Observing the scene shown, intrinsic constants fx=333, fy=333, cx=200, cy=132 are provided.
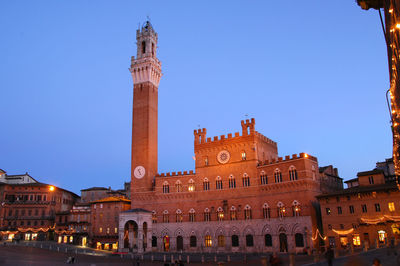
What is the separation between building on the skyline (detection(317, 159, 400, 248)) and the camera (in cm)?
3953

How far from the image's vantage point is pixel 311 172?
162ft

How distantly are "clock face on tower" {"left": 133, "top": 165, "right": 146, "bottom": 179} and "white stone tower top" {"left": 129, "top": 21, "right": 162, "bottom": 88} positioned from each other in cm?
1779

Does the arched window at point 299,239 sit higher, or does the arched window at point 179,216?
the arched window at point 179,216

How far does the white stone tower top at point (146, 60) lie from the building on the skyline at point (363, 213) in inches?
1603

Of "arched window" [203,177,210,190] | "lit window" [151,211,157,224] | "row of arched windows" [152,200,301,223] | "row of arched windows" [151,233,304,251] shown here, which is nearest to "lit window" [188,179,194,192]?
"arched window" [203,177,210,190]

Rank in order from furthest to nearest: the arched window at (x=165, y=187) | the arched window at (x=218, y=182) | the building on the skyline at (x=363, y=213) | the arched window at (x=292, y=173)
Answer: the arched window at (x=165, y=187) < the arched window at (x=218, y=182) < the arched window at (x=292, y=173) < the building on the skyline at (x=363, y=213)

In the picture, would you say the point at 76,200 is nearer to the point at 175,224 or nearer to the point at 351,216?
the point at 175,224

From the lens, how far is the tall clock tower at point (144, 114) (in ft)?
207

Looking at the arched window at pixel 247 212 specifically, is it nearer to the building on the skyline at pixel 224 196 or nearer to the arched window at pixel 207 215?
the building on the skyline at pixel 224 196

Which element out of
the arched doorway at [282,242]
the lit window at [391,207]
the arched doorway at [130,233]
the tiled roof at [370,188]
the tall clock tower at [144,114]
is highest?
the tall clock tower at [144,114]

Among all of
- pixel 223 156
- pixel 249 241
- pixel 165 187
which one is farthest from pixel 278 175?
pixel 165 187

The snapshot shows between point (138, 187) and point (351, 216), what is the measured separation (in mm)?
37016

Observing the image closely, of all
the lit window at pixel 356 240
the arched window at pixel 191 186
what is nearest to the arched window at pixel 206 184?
the arched window at pixel 191 186

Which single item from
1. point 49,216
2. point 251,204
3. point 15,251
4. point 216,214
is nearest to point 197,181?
point 216,214
